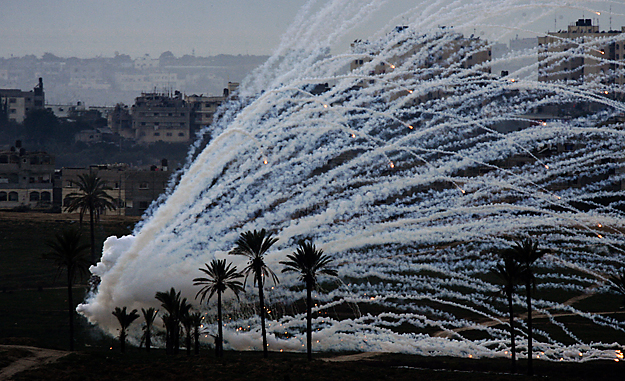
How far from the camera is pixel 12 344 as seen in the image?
55750mm

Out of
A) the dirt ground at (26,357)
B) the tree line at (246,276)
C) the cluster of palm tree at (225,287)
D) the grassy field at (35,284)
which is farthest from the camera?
the grassy field at (35,284)

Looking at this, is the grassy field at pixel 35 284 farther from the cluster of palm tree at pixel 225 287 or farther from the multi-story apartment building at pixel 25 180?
the multi-story apartment building at pixel 25 180

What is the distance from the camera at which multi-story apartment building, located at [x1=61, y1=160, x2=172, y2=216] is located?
130250 millimetres

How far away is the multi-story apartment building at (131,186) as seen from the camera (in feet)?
427

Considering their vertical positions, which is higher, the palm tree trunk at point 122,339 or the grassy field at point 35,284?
the grassy field at point 35,284

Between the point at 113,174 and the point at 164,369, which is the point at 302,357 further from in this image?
the point at 113,174

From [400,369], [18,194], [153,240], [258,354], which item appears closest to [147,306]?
[153,240]

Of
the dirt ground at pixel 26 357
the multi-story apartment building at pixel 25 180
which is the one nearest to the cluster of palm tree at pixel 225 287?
the dirt ground at pixel 26 357

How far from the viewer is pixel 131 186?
131750 mm

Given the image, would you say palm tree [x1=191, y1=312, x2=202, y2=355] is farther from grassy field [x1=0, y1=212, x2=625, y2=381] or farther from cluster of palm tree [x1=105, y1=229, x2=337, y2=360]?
grassy field [x1=0, y1=212, x2=625, y2=381]

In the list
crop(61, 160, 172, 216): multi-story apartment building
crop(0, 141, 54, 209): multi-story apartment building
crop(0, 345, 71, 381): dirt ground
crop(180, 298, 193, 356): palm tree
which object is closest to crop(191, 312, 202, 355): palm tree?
crop(180, 298, 193, 356): palm tree

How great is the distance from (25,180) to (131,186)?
28424 millimetres

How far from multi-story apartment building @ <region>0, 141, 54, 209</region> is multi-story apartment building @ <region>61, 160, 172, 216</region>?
14293 mm

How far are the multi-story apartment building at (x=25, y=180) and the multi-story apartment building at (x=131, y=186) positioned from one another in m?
14.3
